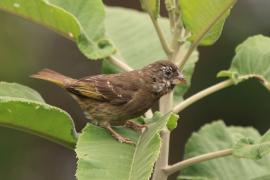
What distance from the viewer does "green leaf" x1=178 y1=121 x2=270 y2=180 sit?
4477 millimetres

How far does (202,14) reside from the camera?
4.09 metres

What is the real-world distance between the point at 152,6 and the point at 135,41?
1.07 meters

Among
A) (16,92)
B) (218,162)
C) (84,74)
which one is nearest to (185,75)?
(218,162)

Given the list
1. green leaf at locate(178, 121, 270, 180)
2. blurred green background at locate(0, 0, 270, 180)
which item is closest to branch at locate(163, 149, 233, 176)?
green leaf at locate(178, 121, 270, 180)

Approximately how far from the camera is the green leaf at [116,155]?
3.59m

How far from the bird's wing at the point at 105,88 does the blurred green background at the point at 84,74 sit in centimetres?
496

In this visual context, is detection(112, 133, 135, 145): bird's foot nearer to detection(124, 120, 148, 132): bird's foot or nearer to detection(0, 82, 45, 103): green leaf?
detection(124, 120, 148, 132): bird's foot

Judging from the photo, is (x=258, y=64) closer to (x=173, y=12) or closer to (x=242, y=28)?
(x=173, y=12)

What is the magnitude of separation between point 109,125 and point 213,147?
1.96 feet

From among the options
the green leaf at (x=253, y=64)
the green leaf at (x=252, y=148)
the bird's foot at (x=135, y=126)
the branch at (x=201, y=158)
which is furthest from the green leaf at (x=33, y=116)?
the green leaf at (x=253, y=64)

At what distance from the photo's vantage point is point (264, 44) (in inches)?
180

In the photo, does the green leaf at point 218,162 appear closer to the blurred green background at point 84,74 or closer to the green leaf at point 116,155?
the green leaf at point 116,155

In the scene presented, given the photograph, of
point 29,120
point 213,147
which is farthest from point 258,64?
point 29,120

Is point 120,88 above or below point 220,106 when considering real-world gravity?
below
